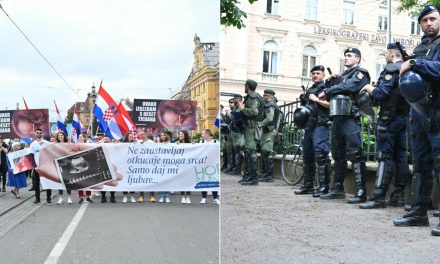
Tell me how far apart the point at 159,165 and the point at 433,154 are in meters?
5.71

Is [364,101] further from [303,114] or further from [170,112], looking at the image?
[170,112]

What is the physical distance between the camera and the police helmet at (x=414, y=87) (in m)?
2.96

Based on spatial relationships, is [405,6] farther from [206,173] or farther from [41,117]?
[41,117]

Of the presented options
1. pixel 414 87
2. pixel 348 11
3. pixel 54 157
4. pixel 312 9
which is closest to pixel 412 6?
pixel 54 157

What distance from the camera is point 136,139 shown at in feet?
26.0

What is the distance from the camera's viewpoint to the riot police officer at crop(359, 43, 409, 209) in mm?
4164

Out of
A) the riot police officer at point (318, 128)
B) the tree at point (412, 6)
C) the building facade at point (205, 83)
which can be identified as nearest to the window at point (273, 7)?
the building facade at point (205, 83)

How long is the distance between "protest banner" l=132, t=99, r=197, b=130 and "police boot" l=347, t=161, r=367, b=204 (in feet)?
8.72

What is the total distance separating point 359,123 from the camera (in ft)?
15.8

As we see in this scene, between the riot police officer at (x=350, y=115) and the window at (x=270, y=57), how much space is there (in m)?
1.82

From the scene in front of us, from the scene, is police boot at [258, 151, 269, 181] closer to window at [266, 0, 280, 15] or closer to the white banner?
the white banner

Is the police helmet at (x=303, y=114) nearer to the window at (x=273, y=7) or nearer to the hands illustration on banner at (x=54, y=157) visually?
the window at (x=273, y=7)

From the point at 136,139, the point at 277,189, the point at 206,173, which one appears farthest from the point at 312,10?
the point at 136,139

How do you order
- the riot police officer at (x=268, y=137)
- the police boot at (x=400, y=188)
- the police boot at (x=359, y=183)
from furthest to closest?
the riot police officer at (x=268, y=137)
the police boot at (x=359, y=183)
the police boot at (x=400, y=188)
